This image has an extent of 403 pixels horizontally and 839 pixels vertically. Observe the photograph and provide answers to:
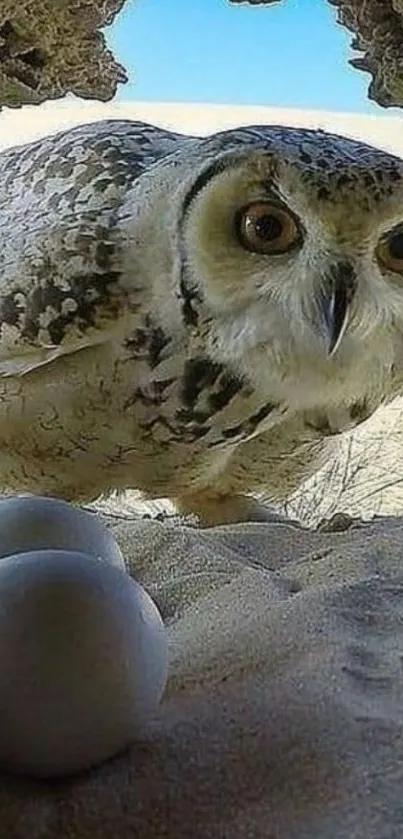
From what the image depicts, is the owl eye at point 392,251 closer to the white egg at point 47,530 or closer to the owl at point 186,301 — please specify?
the owl at point 186,301

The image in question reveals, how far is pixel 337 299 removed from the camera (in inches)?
39.5

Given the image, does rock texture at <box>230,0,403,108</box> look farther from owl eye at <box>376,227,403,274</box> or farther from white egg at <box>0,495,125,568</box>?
white egg at <box>0,495,125,568</box>

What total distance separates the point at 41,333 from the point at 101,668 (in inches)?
23.9

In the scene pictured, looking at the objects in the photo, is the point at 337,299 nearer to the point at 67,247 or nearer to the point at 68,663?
the point at 67,247

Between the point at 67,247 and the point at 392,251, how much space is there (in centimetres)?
33

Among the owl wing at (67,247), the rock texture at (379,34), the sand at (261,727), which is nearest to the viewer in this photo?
the sand at (261,727)

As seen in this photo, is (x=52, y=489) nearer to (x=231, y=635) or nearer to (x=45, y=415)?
(x=45, y=415)

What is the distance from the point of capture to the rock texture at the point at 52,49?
1195mm

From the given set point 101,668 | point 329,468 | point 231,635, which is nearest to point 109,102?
point 329,468

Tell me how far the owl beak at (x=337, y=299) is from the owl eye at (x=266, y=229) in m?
0.05

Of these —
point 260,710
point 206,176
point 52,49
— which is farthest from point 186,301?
point 260,710

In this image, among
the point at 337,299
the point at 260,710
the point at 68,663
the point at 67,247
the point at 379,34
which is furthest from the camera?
the point at 379,34

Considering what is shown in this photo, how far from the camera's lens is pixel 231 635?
33.0 inches

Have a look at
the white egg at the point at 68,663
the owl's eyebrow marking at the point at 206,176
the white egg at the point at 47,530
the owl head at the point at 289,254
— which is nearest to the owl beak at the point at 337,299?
the owl head at the point at 289,254
